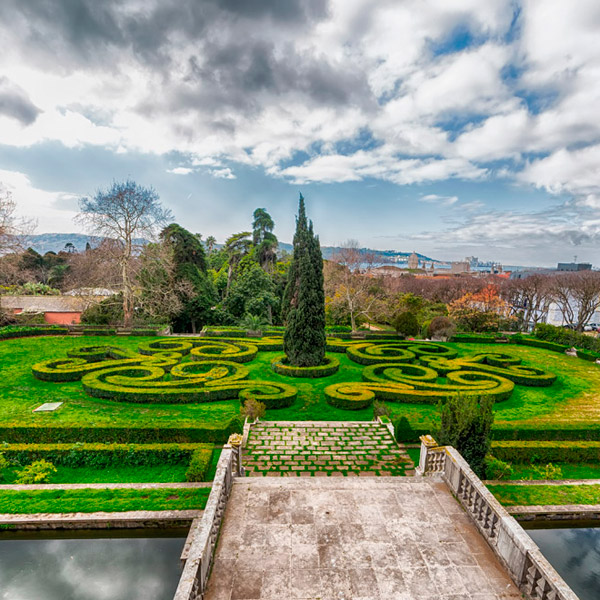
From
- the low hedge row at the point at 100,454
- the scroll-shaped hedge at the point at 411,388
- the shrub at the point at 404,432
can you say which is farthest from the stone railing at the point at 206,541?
the scroll-shaped hedge at the point at 411,388

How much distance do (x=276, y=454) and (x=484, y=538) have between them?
6.24 m

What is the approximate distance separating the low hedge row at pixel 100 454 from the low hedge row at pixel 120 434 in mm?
759

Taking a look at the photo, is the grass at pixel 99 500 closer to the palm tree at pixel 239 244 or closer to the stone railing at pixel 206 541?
the stone railing at pixel 206 541

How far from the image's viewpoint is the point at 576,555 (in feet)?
25.7

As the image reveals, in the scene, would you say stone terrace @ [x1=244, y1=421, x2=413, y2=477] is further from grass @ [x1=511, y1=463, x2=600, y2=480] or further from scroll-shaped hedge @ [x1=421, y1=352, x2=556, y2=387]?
scroll-shaped hedge @ [x1=421, y1=352, x2=556, y2=387]

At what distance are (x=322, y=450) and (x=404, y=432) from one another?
2.84 m

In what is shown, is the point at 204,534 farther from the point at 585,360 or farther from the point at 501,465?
the point at 585,360

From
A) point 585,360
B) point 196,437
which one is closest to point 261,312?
point 196,437

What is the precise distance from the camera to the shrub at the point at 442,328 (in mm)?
29531

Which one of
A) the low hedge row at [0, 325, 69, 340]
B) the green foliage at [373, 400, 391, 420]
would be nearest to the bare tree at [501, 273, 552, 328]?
the green foliage at [373, 400, 391, 420]

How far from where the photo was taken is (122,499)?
27.6 ft

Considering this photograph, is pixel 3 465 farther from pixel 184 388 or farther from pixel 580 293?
pixel 580 293

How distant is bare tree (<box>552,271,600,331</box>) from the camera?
34.3 meters

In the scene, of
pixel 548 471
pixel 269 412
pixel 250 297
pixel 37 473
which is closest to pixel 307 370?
pixel 269 412
